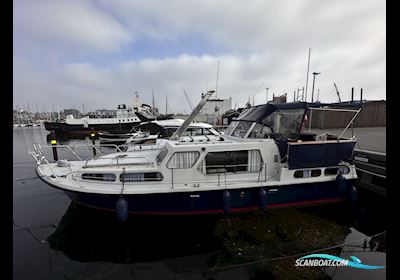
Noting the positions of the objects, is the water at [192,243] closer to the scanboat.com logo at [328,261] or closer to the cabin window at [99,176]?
the scanboat.com logo at [328,261]

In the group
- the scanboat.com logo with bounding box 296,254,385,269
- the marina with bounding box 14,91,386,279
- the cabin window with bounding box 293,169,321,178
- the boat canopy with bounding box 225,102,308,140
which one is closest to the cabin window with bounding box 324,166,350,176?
the marina with bounding box 14,91,386,279

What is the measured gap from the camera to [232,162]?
648cm

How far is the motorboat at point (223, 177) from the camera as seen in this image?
600 centimetres

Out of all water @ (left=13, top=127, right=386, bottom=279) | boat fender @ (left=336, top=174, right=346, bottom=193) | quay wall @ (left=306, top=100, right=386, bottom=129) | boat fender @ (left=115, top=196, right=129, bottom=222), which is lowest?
water @ (left=13, top=127, right=386, bottom=279)

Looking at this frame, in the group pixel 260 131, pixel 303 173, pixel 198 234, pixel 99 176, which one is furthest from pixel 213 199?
pixel 99 176

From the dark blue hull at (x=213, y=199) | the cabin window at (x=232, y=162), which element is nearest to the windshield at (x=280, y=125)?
the cabin window at (x=232, y=162)

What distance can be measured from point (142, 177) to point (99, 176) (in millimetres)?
Answer: 1408

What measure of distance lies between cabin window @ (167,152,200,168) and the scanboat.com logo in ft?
11.8

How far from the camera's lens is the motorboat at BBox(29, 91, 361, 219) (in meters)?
6.00

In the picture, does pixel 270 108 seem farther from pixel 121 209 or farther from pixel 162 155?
pixel 121 209

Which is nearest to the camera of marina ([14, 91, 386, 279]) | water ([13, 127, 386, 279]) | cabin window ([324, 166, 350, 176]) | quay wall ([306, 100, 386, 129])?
water ([13, 127, 386, 279])

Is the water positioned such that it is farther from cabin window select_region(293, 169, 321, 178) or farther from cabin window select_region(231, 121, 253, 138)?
cabin window select_region(231, 121, 253, 138)

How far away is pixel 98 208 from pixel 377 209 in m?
9.76

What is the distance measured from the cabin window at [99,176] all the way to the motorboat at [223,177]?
0.03m
